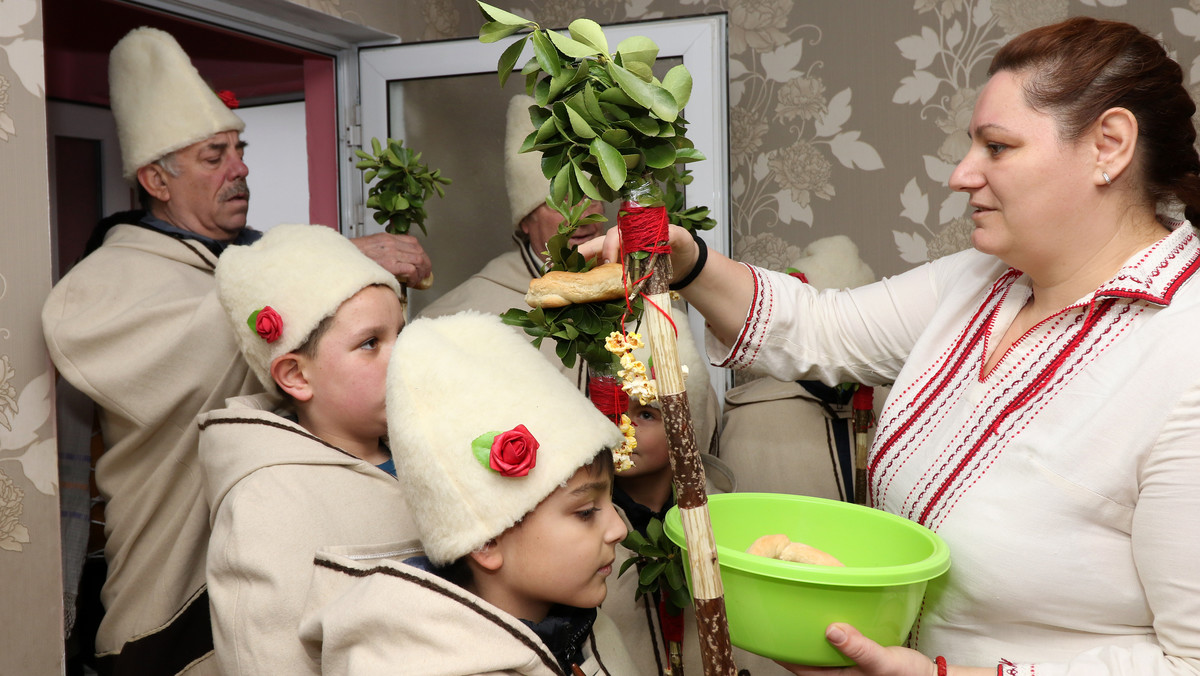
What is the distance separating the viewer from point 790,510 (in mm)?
1273

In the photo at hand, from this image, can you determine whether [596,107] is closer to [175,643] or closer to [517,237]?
[175,643]

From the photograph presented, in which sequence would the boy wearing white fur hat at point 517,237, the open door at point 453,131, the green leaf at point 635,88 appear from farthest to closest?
the open door at point 453,131, the boy wearing white fur hat at point 517,237, the green leaf at point 635,88

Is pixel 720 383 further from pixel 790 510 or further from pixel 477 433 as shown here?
pixel 477 433

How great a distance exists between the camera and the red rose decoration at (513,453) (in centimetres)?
103

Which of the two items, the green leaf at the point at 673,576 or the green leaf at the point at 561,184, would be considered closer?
the green leaf at the point at 561,184

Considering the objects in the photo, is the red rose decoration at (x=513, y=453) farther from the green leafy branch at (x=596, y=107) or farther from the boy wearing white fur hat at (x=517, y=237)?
the boy wearing white fur hat at (x=517, y=237)

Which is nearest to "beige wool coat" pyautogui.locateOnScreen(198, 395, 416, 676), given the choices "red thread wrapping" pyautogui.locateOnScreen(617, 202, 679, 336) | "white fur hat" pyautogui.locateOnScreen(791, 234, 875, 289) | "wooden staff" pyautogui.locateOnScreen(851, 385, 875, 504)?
"red thread wrapping" pyautogui.locateOnScreen(617, 202, 679, 336)

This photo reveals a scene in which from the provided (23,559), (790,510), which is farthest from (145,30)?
(790,510)

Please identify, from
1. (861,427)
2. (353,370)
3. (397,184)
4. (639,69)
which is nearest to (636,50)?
(639,69)

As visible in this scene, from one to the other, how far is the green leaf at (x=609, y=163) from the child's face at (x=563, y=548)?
41cm

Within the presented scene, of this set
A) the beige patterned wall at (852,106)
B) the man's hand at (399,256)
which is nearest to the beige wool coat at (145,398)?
the man's hand at (399,256)

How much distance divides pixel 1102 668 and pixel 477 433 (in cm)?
76

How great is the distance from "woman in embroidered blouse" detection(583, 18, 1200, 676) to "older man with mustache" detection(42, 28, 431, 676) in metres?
1.08

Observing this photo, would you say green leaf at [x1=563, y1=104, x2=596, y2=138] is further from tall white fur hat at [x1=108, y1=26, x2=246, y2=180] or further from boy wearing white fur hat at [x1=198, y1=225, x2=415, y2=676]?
tall white fur hat at [x1=108, y1=26, x2=246, y2=180]
